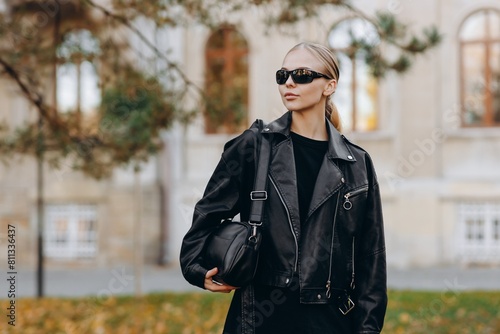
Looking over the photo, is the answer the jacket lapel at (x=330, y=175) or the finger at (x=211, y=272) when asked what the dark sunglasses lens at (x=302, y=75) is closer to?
the jacket lapel at (x=330, y=175)

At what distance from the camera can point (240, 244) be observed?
3326 millimetres

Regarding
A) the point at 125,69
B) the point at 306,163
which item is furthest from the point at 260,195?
the point at 125,69

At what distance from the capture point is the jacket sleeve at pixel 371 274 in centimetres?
352

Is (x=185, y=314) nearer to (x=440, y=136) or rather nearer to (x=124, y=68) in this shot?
(x=124, y=68)

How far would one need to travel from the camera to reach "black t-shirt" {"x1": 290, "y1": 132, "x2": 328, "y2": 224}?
3477 mm

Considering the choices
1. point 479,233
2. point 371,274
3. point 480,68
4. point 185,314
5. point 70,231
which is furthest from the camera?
Result: point 70,231

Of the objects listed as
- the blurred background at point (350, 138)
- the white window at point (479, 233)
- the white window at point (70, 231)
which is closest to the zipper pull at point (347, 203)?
the blurred background at point (350, 138)

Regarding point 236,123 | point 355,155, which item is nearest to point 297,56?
point 355,155

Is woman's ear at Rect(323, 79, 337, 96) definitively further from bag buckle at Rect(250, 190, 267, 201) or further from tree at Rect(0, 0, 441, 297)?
tree at Rect(0, 0, 441, 297)

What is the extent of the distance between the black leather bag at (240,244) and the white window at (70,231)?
634 inches

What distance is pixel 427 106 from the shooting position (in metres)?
18.2

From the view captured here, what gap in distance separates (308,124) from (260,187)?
1.18 feet

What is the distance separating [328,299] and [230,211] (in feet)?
1.72

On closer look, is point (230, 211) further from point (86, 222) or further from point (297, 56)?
point (86, 222)
